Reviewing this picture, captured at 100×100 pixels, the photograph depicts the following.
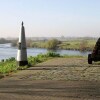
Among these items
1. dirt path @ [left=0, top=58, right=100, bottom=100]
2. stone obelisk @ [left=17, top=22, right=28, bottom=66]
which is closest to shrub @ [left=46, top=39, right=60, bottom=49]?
stone obelisk @ [left=17, top=22, right=28, bottom=66]

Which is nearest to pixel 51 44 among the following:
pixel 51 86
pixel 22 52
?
pixel 22 52

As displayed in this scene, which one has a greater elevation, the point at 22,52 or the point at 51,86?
the point at 22,52

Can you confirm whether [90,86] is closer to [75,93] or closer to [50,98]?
[75,93]

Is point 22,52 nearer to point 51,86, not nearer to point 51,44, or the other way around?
point 51,86

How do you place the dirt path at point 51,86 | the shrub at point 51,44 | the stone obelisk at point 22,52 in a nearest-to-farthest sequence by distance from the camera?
the dirt path at point 51,86
the stone obelisk at point 22,52
the shrub at point 51,44

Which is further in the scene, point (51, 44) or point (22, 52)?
point (51, 44)

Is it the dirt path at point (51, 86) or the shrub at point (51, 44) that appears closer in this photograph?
the dirt path at point (51, 86)

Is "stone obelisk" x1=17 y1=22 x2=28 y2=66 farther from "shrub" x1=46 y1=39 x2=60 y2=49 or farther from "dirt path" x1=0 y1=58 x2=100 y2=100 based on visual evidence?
"shrub" x1=46 y1=39 x2=60 y2=49

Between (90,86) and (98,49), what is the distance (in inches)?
256

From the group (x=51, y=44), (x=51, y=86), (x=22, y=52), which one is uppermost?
(x=51, y=44)

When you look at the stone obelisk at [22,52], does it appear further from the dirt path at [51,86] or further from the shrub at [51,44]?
the shrub at [51,44]

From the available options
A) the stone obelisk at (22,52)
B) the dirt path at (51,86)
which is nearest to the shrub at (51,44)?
the stone obelisk at (22,52)

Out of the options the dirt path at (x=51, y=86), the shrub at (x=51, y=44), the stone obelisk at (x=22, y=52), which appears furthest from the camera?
the shrub at (x=51, y=44)

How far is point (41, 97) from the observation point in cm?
762
